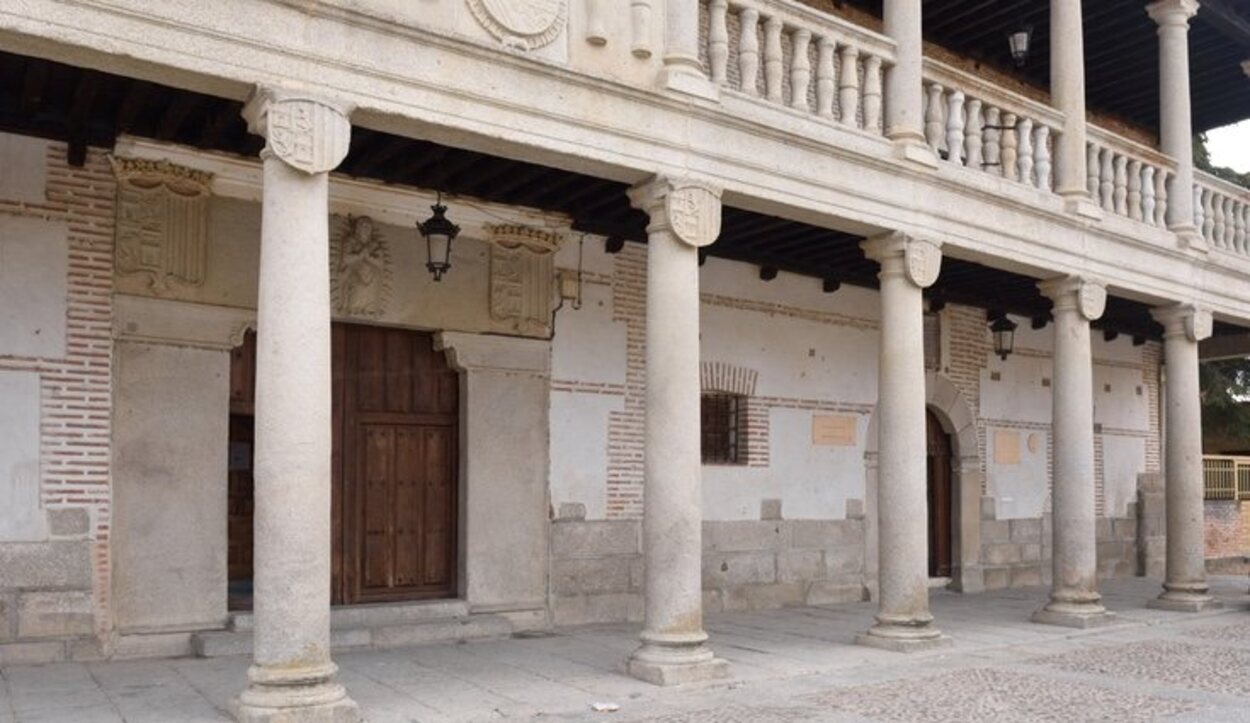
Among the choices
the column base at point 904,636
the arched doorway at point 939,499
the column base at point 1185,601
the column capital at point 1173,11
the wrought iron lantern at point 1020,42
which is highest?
the column capital at point 1173,11

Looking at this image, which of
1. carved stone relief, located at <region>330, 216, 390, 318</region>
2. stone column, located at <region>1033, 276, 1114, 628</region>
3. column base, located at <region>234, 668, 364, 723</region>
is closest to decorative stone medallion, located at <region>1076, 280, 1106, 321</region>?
stone column, located at <region>1033, 276, 1114, 628</region>

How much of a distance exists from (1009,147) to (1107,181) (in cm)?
165

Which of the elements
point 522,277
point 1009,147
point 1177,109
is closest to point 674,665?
point 522,277

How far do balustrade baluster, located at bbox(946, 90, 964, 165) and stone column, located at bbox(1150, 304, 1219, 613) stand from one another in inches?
155

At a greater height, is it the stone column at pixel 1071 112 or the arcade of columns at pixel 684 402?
the stone column at pixel 1071 112

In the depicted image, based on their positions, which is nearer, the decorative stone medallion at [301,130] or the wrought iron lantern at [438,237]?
the decorative stone medallion at [301,130]

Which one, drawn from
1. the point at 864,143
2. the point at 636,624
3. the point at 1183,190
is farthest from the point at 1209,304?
the point at 636,624

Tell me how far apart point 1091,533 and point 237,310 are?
24.9ft

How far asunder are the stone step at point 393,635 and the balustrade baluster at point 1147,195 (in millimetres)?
7465

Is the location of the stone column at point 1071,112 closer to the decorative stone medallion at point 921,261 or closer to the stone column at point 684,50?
the decorative stone medallion at point 921,261

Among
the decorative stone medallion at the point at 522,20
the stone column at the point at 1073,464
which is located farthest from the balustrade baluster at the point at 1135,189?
the decorative stone medallion at the point at 522,20

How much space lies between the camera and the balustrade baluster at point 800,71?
8.38 metres

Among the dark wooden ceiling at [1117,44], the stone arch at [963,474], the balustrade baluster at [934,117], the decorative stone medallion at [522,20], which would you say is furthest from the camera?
the stone arch at [963,474]

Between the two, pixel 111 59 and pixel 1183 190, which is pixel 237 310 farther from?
pixel 1183 190
